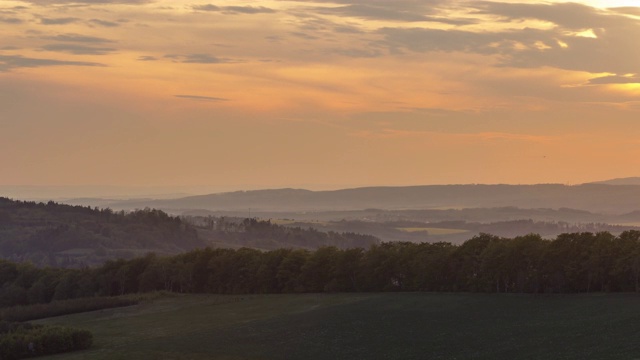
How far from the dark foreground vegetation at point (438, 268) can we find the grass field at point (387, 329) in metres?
6.63

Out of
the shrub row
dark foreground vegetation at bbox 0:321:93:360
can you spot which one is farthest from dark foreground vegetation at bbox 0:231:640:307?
dark foreground vegetation at bbox 0:321:93:360

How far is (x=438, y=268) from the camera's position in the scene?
15212cm

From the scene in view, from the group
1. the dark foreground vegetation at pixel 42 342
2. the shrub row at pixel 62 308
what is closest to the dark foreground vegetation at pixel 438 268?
the shrub row at pixel 62 308

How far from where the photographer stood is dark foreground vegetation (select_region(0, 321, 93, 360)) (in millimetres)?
120000

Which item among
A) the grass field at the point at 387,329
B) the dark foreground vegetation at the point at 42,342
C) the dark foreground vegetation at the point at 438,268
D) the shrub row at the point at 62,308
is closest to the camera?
the grass field at the point at 387,329

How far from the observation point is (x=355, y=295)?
15662 centimetres

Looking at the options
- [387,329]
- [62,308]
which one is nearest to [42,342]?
[387,329]

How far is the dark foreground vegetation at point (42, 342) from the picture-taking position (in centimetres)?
12000

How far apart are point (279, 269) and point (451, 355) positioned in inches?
3516

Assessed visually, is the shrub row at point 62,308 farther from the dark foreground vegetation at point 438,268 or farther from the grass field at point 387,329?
the dark foreground vegetation at point 438,268

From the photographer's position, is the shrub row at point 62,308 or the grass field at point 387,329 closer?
the grass field at point 387,329

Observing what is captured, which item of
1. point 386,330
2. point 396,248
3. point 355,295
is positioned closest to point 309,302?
point 355,295

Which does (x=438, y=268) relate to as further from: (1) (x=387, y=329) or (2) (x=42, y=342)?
(2) (x=42, y=342)

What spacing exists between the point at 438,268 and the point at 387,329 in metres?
39.3
